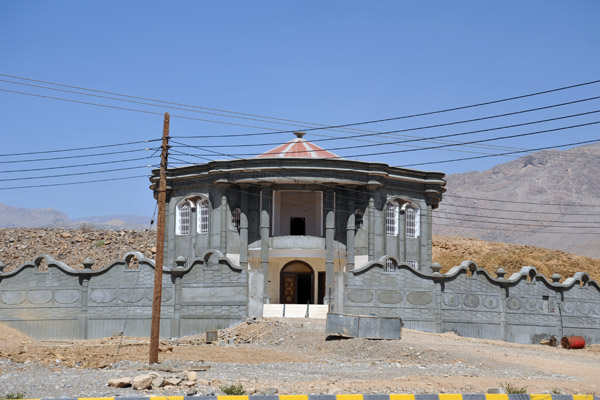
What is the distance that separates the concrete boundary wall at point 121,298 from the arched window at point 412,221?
430 inches

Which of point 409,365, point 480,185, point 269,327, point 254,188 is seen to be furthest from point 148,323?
point 480,185

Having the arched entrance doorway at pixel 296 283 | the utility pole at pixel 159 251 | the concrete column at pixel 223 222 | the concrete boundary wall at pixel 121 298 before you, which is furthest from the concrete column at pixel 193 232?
the utility pole at pixel 159 251

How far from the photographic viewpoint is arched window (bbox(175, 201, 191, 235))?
4212cm

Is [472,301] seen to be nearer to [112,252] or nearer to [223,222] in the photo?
[223,222]

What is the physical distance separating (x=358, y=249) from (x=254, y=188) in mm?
6088

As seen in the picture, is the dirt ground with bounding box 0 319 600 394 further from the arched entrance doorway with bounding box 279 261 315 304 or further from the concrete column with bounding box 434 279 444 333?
the arched entrance doorway with bounding box 279 261 315 304

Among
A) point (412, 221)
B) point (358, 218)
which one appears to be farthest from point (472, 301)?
point (358, 218)

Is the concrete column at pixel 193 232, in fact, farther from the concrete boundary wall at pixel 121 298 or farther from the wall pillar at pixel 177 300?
the wall pillar at pixel 177 300

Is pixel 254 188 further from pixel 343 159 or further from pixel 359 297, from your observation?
pixel 359 297

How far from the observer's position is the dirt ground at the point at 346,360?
754 inches

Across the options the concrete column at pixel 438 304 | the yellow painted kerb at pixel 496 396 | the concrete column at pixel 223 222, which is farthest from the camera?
the concrete column at pixel 223 222

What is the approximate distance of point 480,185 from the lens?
195750 mm

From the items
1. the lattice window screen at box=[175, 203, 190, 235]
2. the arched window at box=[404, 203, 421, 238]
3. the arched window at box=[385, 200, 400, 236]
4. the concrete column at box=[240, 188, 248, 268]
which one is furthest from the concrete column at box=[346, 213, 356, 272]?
the lattice window screen at box=[175, 203, 190, 235]

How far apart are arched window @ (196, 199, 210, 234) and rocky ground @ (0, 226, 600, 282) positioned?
17.1 meters
